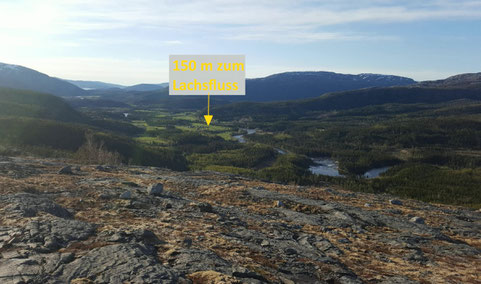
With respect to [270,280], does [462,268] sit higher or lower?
lower

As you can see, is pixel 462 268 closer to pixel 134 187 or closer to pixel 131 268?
pixel 131 268

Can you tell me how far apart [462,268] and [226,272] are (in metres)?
12.4

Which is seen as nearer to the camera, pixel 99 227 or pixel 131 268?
pixel 131 268

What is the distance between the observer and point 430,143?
18662 cm

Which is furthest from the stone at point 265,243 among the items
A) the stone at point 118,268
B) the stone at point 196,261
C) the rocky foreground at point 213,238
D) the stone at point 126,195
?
the stone at point 126,195

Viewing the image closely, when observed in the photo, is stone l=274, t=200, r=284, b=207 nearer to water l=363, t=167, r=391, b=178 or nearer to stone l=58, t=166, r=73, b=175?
stone l=58, t=166, r=73, b=175

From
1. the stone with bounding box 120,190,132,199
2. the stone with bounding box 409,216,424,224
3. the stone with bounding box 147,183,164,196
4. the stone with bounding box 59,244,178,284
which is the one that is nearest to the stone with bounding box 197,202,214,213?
the stone with bounding box 147,183,164,196

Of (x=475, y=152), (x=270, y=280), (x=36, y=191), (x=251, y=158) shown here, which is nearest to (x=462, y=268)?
(x=270, y=280)

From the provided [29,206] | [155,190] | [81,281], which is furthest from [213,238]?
[29,206]

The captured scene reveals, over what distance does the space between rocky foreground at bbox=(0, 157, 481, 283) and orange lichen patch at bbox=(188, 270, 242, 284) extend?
6cm

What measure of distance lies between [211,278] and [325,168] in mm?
134340

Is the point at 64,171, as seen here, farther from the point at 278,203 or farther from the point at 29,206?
the point at 278,203

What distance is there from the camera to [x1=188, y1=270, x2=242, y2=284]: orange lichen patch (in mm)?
10569

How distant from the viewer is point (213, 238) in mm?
15562
